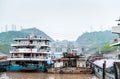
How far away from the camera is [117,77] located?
27422 mm

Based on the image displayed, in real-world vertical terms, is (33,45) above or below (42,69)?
above

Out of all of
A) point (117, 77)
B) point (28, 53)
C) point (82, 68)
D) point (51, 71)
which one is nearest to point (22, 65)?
point (28, 53)

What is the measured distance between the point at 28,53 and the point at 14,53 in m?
2.17

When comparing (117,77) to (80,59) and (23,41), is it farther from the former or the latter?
(23,41)

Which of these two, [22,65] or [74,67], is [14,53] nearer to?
[22,65]

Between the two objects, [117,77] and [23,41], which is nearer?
[117,77]

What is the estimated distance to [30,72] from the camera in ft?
176

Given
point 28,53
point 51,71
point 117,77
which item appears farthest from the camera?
point 28,53

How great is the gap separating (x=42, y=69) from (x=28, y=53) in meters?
3.38

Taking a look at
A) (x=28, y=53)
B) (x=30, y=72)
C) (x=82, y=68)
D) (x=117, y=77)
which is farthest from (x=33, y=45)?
(x=117, y=77)

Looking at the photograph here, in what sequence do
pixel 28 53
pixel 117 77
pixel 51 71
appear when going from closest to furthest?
pixel 117 77 → pixel 51 71 → pixel 28 53

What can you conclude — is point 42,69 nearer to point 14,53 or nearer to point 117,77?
point 14,53

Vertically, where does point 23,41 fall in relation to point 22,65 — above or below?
above

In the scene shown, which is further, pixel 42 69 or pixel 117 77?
pixel 42 69
